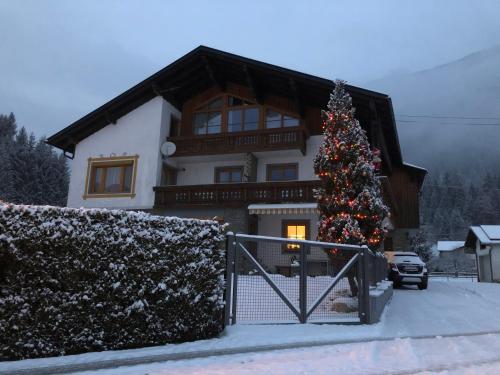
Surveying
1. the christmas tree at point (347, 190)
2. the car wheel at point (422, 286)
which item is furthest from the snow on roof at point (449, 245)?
the christmas tree at point (347, 190)

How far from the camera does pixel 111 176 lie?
24062 mm

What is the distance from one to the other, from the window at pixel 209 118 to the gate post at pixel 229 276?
55.5 feet

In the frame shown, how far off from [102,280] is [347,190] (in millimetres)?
7351

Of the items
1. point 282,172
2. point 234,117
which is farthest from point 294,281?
point 234,117

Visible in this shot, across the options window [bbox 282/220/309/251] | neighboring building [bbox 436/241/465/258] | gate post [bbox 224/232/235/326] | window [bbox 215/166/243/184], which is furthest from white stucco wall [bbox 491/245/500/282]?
neighboring building [bbox 436/241/465/258]

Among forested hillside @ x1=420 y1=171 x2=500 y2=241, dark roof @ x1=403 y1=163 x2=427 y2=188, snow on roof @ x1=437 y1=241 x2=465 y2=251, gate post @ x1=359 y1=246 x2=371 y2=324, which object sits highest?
forested hillside @ x1=420 y1=171 x2=500 y2=241

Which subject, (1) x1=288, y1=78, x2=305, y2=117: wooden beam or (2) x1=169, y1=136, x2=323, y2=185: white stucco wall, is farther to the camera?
(2) x1=169, y1=136, x2=323, y2=185: white stucco wall

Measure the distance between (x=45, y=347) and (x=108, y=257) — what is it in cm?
131

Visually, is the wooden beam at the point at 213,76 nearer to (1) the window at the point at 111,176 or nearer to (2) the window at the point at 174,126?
(2) the window at the point at 174,126

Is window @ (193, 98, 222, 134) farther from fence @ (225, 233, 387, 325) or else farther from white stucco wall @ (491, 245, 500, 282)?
white stucco wall @ (491, 245, 500, 282)

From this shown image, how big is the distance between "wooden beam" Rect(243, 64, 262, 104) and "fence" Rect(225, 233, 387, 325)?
14713 millimetres

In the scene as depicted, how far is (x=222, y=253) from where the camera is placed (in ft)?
23.6

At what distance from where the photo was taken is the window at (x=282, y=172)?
22188 mm

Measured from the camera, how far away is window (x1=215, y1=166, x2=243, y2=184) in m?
23.3
